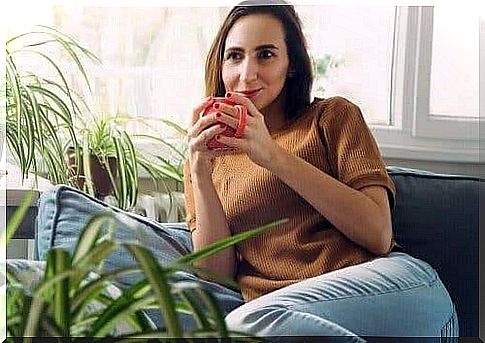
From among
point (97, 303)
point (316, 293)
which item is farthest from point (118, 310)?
point (316, 293)

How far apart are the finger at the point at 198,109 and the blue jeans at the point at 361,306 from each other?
333mm

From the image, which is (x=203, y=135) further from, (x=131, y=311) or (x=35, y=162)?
(x=131, y=311)

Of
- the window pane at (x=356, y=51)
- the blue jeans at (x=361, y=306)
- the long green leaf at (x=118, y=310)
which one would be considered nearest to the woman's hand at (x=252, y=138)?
the window pane at (x=356, y=51)

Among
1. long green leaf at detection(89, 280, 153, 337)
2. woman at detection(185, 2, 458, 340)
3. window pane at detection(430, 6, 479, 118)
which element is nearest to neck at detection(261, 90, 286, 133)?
woman at detection(185, 2, 458, 340)

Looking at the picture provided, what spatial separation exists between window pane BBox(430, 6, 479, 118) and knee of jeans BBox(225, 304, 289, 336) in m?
0.49

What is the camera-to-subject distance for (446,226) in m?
1.54

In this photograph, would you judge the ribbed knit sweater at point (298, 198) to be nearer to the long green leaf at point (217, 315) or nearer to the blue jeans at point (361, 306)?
the blue jeans at point (361, 306)

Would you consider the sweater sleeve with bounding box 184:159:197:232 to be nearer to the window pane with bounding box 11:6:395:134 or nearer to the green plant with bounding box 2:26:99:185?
the window pane with bounding box 11:6:395:134

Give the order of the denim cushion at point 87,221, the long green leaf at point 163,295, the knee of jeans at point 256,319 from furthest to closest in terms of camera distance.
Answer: the denim cushion at point 87,221 < the knee of jeans at point 256,319 < the long green leaf at point 163,295

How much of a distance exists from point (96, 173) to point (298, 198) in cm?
36

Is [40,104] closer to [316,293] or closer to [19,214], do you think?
[19,214]

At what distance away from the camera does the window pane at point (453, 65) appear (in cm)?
151

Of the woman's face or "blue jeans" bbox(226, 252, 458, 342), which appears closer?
"blue jeans" bbox(226, 252, 458, 342)

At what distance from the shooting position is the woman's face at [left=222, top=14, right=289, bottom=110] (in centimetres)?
150
